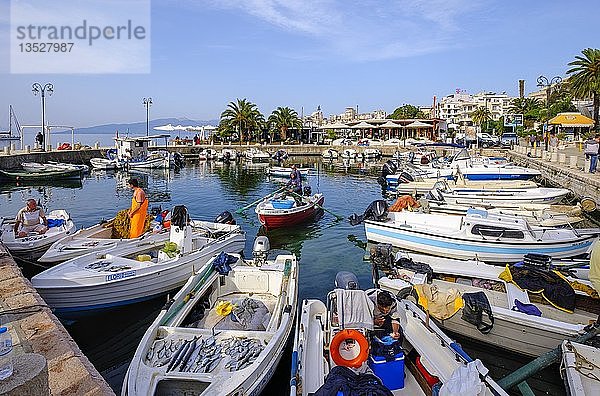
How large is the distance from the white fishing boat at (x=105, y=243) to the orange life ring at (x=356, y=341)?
7033 millimetres

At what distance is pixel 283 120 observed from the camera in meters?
69.5

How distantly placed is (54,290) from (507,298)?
355 inches

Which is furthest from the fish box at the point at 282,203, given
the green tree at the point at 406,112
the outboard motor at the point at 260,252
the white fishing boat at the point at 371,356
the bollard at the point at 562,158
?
the green tree at the point at 406,112

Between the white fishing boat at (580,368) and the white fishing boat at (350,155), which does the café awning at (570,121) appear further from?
the white fishing boat at (580,368)

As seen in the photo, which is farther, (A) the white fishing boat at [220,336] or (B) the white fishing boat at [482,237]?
(B) the white fishing boat at [482,237]

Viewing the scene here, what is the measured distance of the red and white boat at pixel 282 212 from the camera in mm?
17891

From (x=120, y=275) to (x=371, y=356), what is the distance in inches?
237

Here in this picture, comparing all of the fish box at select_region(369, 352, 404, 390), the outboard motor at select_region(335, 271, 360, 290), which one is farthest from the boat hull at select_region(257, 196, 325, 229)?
the fish box at select_region(369, 352, 404, 390)

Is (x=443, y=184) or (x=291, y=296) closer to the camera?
(x=291, y=296)

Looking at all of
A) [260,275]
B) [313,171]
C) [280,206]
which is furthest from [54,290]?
[313,171]

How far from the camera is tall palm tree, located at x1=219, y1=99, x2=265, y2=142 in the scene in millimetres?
65188

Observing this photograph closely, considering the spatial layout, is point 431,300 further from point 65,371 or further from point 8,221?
point 8,221

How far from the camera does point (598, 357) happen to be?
20.1ft

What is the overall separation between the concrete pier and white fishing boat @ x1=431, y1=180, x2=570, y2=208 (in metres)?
15.6
